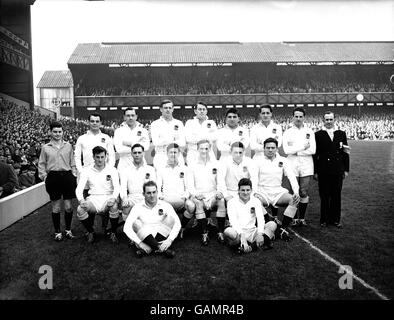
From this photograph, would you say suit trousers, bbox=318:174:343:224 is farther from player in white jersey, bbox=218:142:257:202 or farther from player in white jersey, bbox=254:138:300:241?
player in white jersey, bbox=218:142:257:202

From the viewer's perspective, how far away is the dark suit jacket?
645cm

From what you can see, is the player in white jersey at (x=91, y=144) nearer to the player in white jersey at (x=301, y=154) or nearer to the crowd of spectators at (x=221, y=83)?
the player in white jersey at (x=301, y=154)

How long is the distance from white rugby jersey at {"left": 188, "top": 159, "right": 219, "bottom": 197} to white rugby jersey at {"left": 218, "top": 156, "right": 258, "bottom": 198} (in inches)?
6.0

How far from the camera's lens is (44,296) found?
405cm

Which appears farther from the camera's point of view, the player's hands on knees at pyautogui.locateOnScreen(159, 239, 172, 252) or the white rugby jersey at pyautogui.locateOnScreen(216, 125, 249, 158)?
the white rugby jersey at pyautogui.locateOnScreen(216, 125, 249, 158)

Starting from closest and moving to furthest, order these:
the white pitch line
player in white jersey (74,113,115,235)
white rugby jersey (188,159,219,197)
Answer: the white pitch line
white rugby jersey (188,159,219,197)
player in white jersey (74,113,115,235)

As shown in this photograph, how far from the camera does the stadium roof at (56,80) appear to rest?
51.7 m

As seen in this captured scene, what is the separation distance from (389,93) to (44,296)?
39744 millimetres

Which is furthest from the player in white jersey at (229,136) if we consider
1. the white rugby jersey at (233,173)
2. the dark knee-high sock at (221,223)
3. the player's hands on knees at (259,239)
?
the player's hands on knees at (259,239)

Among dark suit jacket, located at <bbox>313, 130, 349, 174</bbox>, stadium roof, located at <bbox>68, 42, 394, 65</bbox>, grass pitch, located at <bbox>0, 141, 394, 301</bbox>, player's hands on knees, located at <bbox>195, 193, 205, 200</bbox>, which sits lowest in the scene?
grass pitch, located at <bbox>0, 141, 394, 301</bbox>

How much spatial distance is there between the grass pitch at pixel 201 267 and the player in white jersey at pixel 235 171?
967mm

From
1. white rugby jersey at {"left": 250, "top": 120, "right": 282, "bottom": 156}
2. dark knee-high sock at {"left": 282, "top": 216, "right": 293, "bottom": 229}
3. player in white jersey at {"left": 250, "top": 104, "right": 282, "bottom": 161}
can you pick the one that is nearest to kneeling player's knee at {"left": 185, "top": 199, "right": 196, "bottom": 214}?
dark knee-high sock at {"left": 282, "top": 216, "right": 293, "bottom": 229}

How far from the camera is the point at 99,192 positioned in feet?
20.1
